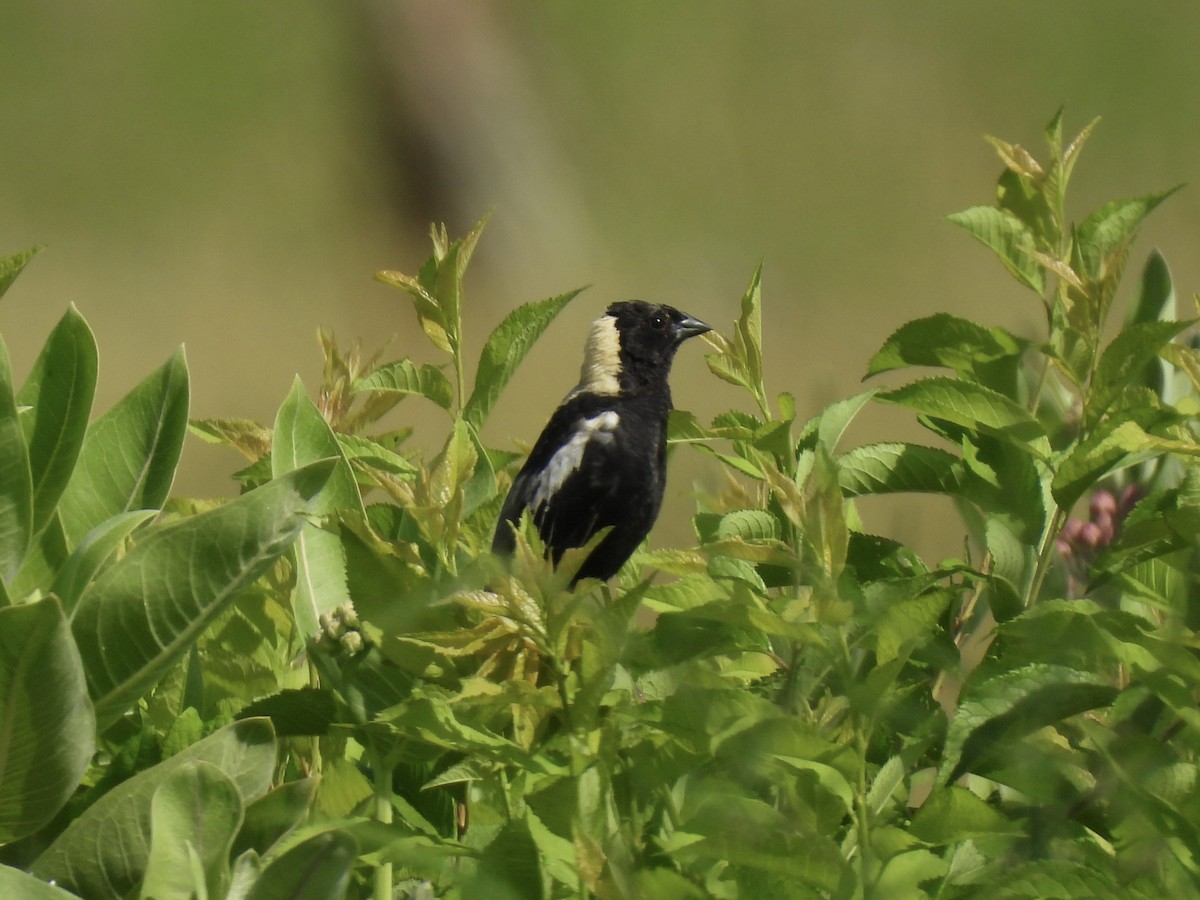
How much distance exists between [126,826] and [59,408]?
0.93ft

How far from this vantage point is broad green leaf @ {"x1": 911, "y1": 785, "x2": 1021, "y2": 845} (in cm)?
65

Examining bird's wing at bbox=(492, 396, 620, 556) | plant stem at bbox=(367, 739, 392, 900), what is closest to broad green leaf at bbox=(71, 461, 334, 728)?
plant stem at bbox=(367, 739, 392, 900)

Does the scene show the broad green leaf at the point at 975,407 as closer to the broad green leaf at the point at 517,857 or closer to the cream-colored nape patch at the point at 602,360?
the broad green leaf at the point at 517,857

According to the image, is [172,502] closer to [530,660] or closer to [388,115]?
[530,660]

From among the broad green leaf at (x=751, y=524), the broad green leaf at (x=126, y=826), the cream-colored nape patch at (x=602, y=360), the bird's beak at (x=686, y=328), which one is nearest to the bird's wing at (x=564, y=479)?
the cream-colored nape patch at (x=602, y=360)

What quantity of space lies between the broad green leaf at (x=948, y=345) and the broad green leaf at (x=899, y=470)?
0.06m

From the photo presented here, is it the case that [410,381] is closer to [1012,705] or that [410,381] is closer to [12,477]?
[12,477]

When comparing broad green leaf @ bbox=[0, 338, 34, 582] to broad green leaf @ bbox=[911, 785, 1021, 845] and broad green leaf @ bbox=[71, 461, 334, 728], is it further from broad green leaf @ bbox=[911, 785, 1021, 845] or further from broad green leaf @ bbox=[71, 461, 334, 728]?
broad green leaf @ bbox=[911, 785, 1021, 845]

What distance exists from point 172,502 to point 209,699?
0.24 m

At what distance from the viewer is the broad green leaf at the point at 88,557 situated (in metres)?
0.76

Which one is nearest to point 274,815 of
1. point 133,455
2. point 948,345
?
point 133,455

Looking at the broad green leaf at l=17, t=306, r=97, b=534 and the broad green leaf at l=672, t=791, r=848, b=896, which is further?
the broad green leaf at l=17, t=306, r=97, b=534

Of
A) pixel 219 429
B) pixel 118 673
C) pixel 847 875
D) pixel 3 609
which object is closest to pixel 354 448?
pixel 219 429

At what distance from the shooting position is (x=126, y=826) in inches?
28.1
